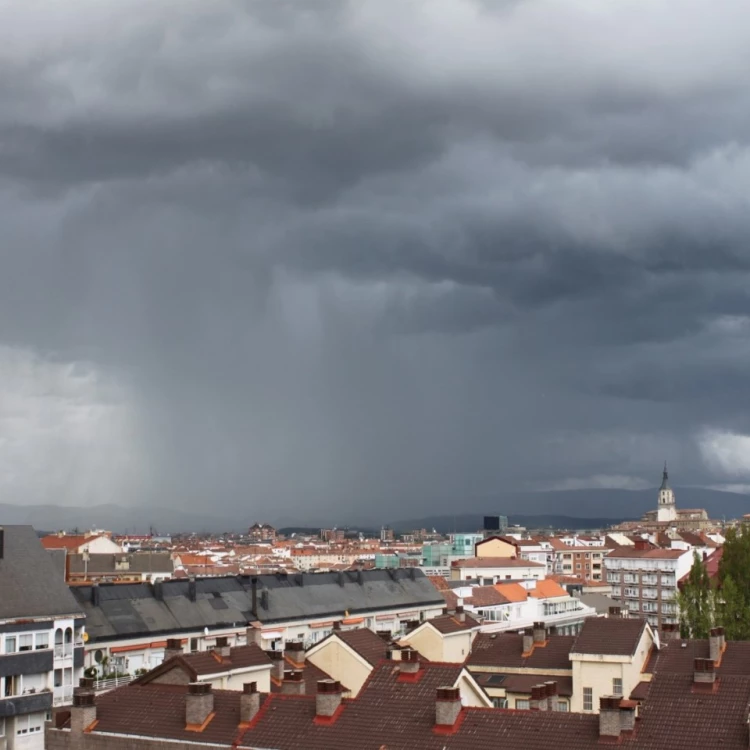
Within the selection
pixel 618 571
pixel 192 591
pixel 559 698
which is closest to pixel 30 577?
pixel 192 591

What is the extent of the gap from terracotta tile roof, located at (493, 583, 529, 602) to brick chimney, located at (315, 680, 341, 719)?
258 ft

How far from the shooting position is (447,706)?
3756 centimetres

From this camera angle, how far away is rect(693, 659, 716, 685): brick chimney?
39906 millimetres

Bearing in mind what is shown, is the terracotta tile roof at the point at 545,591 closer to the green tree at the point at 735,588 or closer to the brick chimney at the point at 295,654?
the green tree at the point at 735,588

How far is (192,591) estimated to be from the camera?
285 ft

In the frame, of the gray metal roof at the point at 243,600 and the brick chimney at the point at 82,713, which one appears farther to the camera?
the gray metal roof at the point at 243,600

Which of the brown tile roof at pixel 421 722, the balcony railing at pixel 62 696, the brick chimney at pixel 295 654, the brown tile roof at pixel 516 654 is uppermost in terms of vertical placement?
the brown tile roof at pixel 421 722

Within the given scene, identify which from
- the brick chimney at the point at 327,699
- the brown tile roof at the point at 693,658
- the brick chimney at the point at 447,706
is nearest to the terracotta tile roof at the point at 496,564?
the brown tile roof at the point at 693,658

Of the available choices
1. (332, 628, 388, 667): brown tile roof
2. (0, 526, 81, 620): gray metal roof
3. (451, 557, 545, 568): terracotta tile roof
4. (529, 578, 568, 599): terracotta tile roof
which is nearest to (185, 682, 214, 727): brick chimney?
(332, 628, 388, 667): brown tile roof

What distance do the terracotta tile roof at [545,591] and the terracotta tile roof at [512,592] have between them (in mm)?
1270

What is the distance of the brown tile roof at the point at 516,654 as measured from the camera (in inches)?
2525

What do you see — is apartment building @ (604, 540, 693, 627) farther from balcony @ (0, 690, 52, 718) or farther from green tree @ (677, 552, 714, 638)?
balcony @ (0, 690, 52, 718)

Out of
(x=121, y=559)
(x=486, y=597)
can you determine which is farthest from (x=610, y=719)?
(x=121, y=559)

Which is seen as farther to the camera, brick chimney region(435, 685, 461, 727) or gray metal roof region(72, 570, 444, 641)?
gray metal roof region(72, 570, 444, 641)
